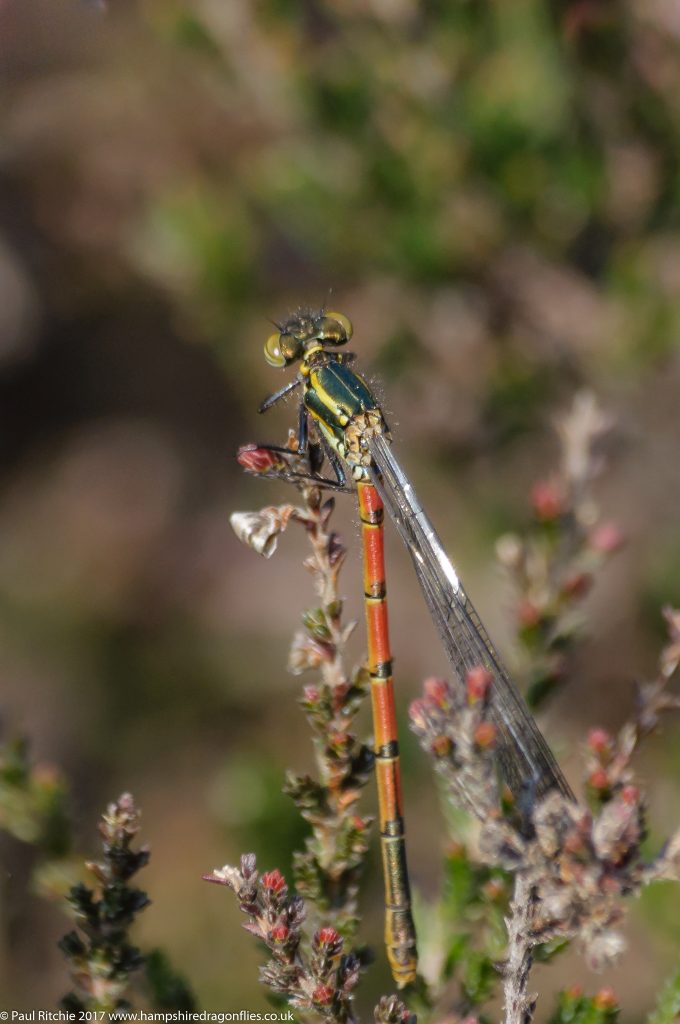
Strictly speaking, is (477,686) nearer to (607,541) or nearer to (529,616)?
(529,616)

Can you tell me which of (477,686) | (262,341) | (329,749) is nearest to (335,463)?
(329,749)

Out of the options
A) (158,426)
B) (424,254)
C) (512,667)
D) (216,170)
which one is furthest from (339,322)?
(158,426)

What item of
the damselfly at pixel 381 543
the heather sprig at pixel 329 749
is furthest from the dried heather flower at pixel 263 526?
the damselfly at pixel 381 543

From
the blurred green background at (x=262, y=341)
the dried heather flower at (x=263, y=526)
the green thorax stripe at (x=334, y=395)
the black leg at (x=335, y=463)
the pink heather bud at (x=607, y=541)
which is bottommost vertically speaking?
the pink heather bud at (x=607, y=541)

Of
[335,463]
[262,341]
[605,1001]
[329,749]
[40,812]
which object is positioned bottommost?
[605,1001]

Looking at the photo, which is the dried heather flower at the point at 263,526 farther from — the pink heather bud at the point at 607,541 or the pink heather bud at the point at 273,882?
the pink heather bud at the point at 607,541
